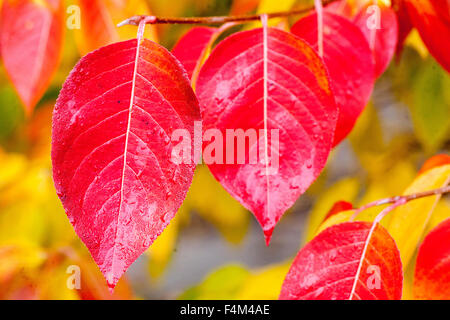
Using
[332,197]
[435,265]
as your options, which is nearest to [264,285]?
[332,197]

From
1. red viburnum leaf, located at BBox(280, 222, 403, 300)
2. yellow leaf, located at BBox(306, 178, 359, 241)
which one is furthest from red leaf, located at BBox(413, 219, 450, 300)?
yellow leaf, located at BBox(306, 178, 359, 241)

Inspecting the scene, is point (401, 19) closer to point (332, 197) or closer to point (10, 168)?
point (332, 197)

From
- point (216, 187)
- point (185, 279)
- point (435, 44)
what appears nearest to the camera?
point (435, 44)

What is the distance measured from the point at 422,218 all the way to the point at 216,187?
2.16 ft

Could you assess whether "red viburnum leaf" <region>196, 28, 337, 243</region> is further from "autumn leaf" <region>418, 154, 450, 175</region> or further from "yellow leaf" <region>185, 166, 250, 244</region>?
"yellow leaf" <region>185, 166, 250, 244</region>

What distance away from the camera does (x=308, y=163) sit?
34cm

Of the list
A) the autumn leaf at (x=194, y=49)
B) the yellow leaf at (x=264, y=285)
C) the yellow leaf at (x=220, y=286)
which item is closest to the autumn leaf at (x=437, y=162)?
the autumn leaf at (x=194, y=49)

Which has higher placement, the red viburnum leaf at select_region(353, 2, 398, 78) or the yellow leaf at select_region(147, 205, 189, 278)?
the red viburnum leaf at select_region(353, 2, 398, 78)

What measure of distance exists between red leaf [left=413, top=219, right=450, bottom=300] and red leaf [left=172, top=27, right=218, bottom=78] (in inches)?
9.2

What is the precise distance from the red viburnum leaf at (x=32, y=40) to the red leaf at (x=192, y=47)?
15 cm

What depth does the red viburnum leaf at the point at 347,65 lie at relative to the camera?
16.0 inches

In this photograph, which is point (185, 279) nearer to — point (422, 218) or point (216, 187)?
point (216, 187)

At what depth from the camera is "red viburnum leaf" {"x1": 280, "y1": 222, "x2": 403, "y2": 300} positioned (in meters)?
0.37
